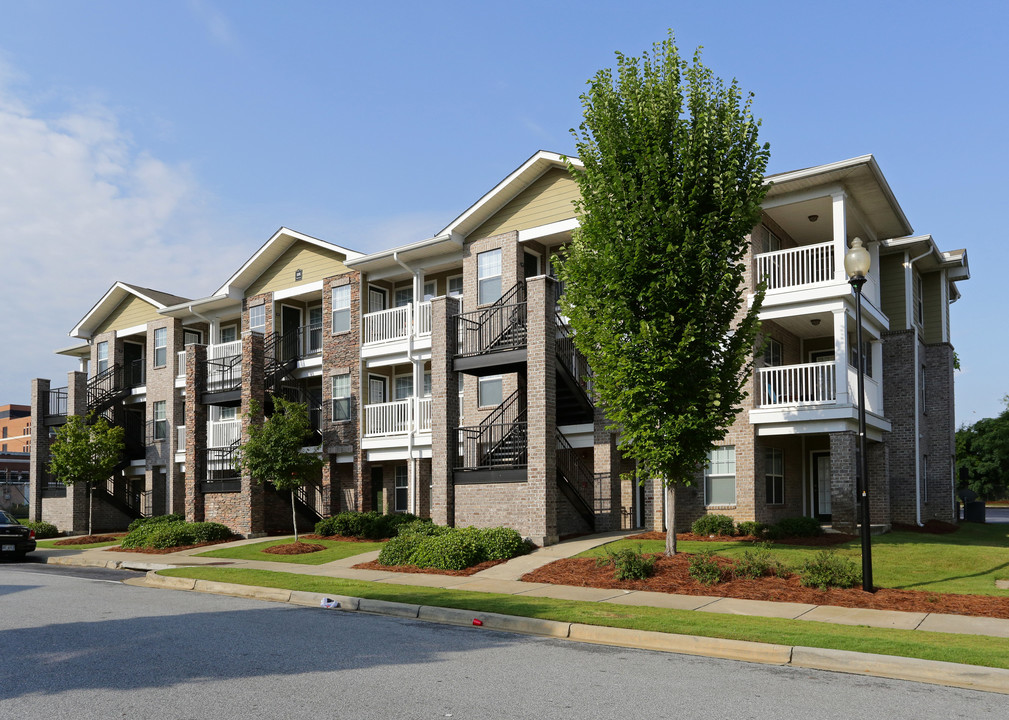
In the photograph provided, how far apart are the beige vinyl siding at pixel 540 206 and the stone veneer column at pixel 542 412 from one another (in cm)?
470

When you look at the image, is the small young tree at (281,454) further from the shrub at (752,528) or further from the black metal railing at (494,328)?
the shrub at (752,528)

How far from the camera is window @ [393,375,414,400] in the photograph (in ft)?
99.5

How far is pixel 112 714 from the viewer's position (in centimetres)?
660

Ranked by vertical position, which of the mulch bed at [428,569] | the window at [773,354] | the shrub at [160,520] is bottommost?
the shrub at [160,520]

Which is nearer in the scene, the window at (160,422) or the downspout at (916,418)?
the downspout at (916,418)

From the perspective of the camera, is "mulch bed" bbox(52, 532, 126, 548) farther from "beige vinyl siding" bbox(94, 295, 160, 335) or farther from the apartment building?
"beige vinyl siding" bbox(94, 295, 160, 335)

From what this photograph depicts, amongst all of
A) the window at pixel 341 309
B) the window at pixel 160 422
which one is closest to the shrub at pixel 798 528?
the window at pixel 341 309

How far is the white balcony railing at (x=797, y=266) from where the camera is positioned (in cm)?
2125

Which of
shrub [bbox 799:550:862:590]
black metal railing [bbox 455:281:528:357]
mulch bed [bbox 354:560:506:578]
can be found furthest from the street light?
black metal railing [bbox 455:281:528:357]

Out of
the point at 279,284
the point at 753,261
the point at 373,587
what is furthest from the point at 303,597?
the point at 279,284

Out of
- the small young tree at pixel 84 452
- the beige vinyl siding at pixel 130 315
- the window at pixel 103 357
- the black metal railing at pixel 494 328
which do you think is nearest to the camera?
the black metal railing at pixel 494 328

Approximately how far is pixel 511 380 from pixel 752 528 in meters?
8.26

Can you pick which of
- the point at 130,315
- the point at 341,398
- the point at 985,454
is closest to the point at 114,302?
the point at 130,315

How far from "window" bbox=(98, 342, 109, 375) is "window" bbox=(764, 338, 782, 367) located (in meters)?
30.1
